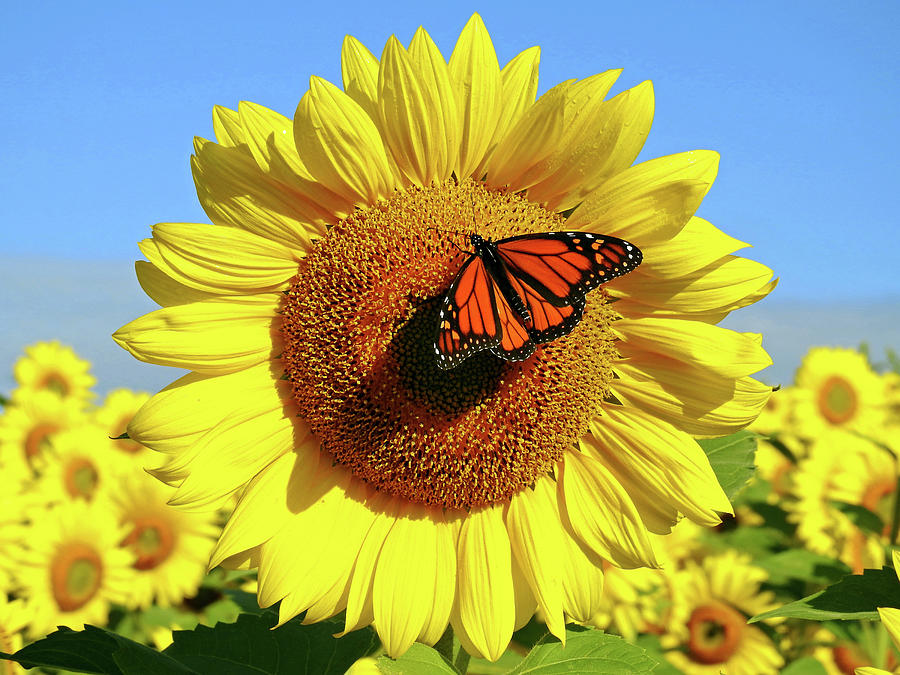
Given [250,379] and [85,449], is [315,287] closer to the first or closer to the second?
[250,379]

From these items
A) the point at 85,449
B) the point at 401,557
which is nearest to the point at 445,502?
the point at 401,557

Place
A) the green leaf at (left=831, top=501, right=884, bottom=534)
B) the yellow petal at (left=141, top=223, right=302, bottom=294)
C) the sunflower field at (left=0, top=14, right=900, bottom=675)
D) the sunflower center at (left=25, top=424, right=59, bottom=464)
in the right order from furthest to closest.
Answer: the sunflower center at (left=25, top=424, right=59, bottom=464) < the green leaf at (left=831, top=501, right=884, bottom=534) < the yellow petal at (left=141, top=223, right=302, bottom=294) < the sunflower field at (left=0, top=14, right=900, bottom=675)

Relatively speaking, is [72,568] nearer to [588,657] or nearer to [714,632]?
[588,657]

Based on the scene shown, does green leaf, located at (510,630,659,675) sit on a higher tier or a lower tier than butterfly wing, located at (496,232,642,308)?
lower

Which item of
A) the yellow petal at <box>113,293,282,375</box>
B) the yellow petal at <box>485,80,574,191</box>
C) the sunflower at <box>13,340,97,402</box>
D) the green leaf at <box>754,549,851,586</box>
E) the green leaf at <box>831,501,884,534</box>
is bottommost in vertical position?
the green leaf at <box>754,549,851,586</box>

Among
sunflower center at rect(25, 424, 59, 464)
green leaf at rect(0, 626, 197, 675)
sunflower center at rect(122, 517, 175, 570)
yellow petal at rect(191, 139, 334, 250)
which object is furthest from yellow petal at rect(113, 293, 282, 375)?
sunflower center at rect(25, 424, 59, 464)

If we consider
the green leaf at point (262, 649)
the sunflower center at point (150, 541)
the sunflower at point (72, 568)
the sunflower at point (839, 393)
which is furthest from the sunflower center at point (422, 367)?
the sunflower at point (839, 393)

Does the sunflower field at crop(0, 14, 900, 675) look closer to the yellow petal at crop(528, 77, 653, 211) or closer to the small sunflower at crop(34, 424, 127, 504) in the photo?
the yellow petal at crop(528, 77, 653, 211)

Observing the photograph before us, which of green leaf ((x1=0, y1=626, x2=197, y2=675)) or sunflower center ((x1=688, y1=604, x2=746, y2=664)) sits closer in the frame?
green leaf ((x1=0, y1=626, x2=197, y2=675))
